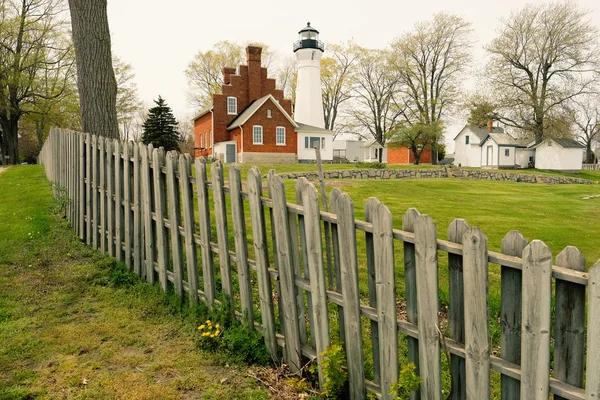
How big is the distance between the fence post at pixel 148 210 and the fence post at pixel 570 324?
4.21 m

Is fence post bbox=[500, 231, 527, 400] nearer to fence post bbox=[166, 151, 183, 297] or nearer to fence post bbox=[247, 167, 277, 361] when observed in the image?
fence post bbox=[247, 167, 277, 361]

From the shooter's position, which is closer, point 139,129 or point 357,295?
point 357,295

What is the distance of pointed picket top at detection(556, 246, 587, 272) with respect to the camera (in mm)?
2242

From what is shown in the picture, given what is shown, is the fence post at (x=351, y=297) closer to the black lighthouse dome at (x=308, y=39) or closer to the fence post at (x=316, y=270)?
the fence post at (x=316, y=270)

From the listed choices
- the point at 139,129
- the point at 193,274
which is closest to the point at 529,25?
the point at 193,274

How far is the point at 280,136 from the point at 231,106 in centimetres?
489

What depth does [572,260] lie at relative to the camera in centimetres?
227

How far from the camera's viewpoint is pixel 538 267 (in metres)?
2.28

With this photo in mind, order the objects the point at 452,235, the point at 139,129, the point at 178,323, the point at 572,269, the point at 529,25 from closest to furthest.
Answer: the point at 572,269, the point at 452,235, the point at 178,323, the point at 529,25, the point at 139,129

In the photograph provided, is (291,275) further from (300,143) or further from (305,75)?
(305,75)

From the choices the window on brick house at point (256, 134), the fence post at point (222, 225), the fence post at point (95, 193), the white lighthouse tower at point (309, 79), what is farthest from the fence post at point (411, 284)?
the white lighthouse tower at point (309, 79)

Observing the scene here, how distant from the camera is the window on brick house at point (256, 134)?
3600 cm

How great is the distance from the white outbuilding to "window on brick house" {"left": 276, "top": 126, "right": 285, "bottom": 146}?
26.1 meters

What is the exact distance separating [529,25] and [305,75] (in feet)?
68.7
